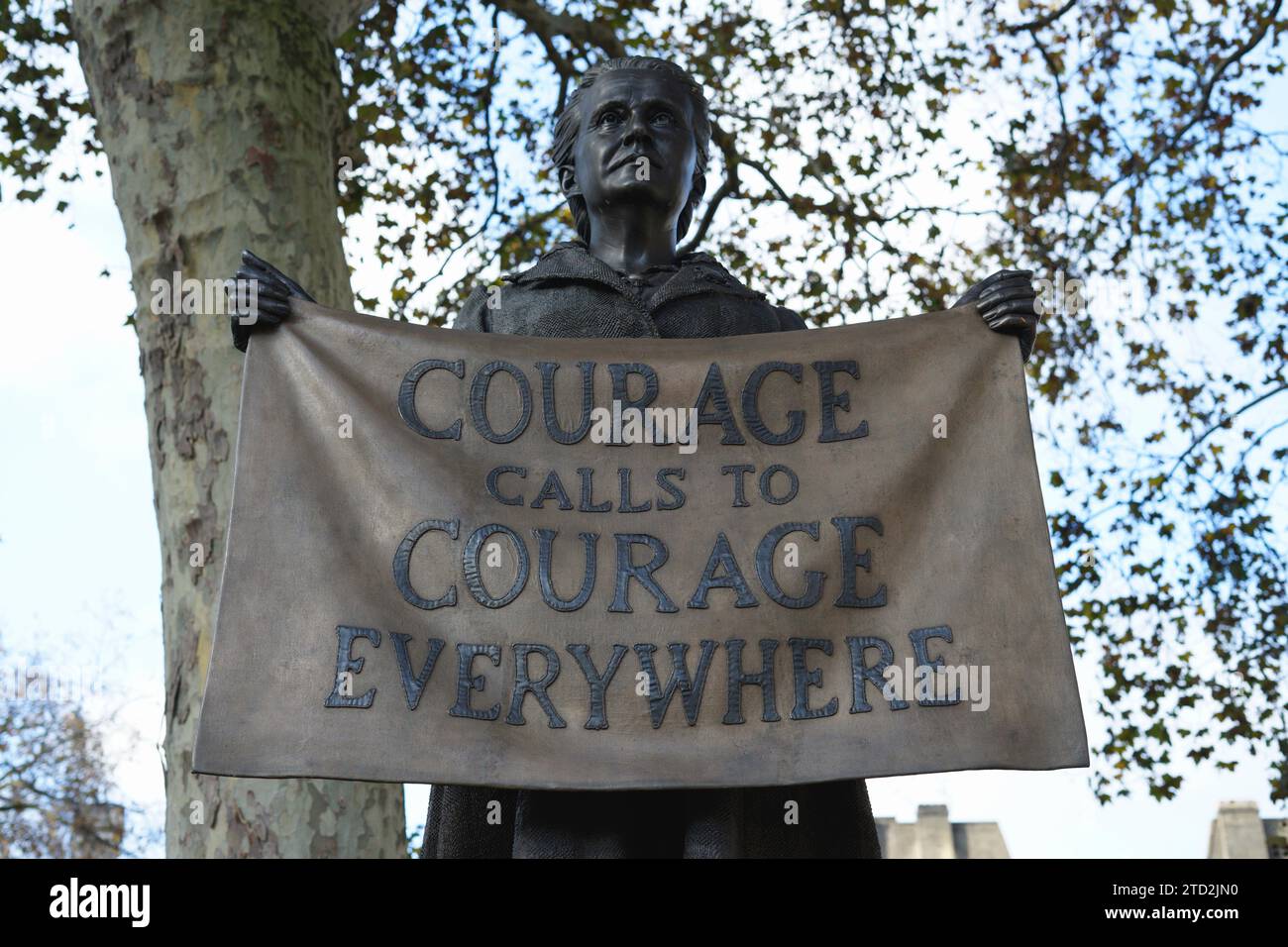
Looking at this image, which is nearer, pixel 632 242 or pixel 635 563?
pixel 635 563

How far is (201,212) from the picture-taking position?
7578 millimetres

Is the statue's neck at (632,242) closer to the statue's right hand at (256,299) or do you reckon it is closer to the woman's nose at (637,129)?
the woman's nose at (637,129)

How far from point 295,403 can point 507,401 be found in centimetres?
50

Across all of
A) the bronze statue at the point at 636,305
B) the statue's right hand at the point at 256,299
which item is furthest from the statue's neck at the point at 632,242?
the statue's right hand at the point at 256,299

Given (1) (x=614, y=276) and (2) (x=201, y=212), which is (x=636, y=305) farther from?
(2) (x=201, y=212)

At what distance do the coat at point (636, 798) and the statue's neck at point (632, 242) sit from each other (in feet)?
0.20

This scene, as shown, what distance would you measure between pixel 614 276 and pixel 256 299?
889mm

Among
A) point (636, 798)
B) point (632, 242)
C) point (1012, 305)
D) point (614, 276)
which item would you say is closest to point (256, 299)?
point (614, 276)

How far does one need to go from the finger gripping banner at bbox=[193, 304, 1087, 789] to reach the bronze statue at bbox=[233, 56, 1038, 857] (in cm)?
20

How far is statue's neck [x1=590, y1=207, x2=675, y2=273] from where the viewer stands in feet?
14.6

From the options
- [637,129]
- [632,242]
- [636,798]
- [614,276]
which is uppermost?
[637,129]

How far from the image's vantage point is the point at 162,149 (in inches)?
303

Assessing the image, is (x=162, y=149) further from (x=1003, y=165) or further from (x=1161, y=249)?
(x=1161, y=249)
